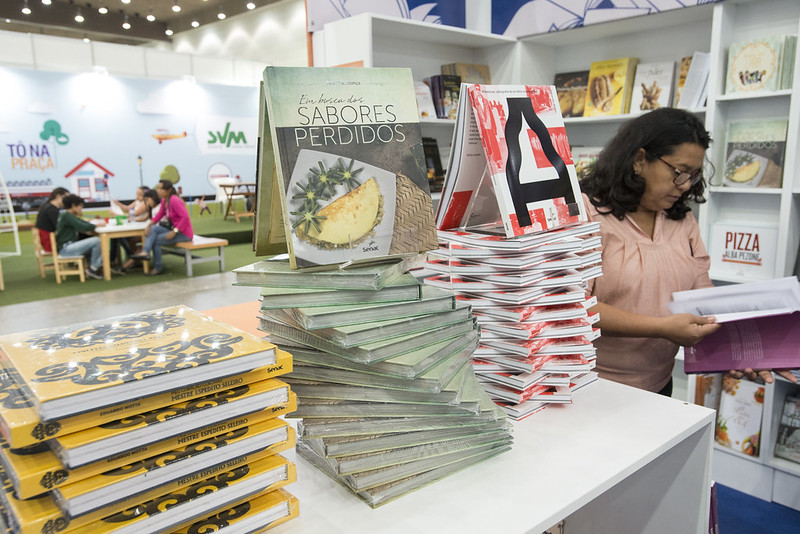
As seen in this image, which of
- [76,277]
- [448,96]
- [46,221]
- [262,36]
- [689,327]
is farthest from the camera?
[262,36]

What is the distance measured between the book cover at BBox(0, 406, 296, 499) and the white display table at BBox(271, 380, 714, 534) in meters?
0.25

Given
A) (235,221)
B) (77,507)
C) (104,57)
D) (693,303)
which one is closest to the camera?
(77,507)

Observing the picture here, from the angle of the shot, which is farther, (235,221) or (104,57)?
(235,221)

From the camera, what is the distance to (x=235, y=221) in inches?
522

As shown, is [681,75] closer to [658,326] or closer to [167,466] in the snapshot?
[658,326]

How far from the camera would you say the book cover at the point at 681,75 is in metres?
3.14

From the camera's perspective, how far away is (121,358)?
0.78 m

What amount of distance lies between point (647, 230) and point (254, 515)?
5.11 ft

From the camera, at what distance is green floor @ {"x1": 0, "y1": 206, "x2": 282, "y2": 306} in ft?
24.2

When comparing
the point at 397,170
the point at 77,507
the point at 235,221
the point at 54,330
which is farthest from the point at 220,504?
the point at 235,221

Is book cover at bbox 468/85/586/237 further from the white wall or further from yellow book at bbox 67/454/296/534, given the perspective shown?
the white wall

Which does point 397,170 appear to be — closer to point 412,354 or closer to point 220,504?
point 412,354

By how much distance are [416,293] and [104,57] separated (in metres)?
13.1

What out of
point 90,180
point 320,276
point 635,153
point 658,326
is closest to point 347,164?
point 320,276
